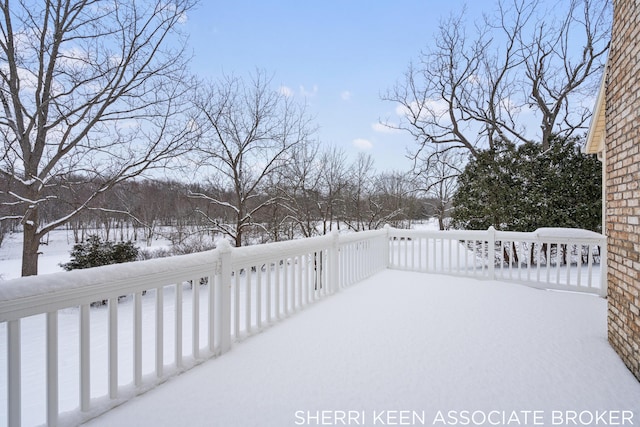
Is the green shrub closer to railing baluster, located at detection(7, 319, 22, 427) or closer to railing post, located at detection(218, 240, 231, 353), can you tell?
railing post, located at detection(218, 240, 231, 353)

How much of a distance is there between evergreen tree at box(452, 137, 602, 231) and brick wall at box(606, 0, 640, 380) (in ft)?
17.9

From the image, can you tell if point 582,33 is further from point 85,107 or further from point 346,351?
point 85,107

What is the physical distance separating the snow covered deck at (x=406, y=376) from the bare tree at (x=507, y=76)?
25.4 feet

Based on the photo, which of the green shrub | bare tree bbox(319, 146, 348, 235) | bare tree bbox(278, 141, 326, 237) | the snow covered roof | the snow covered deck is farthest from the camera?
bare tree bbox(319, 146, 348, 235)

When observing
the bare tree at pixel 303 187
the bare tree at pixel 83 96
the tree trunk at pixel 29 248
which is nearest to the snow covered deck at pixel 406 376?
the bare tree at pixel 83 96

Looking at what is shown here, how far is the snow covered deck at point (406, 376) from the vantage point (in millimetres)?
1895

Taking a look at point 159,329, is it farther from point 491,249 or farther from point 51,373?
point 491,249

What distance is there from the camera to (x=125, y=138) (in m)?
6.57

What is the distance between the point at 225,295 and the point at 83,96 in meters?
5.64

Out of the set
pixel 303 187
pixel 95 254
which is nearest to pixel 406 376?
pixel 303 187

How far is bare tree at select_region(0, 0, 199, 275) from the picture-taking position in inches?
213

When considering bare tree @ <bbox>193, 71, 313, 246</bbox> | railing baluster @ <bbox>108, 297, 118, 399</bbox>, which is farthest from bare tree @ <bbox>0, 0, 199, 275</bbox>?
railing baluster @ <bbox>108, 297, 118, 399</bbox>

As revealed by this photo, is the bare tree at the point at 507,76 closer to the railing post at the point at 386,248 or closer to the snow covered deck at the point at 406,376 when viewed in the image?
the railing post at the point at 386,248

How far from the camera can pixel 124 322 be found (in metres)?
4.99
